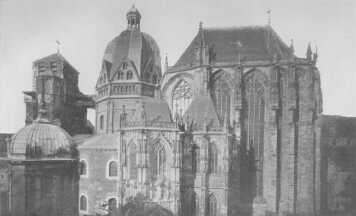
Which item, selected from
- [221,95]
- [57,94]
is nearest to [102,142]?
[57,94]

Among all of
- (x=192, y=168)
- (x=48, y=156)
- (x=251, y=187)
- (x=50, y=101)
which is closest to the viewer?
(x=48, y=156)

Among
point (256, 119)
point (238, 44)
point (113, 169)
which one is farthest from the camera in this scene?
point (238, 44)

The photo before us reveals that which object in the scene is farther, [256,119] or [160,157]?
[256,119]

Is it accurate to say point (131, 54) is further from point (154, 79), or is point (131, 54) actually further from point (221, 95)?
point (221, 95)

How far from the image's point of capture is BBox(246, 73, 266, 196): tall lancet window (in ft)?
145

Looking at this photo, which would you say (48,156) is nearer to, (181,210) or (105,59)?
(181,210)

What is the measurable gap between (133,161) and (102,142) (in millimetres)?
5877

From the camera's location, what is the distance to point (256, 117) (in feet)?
148

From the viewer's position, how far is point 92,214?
136 ft

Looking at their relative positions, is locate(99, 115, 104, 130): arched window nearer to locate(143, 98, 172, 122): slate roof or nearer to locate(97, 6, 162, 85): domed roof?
locate(97, 6, 162, 85): domed roof

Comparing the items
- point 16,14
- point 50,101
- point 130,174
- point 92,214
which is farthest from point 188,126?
point 16,14

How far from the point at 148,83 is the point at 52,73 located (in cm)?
1092

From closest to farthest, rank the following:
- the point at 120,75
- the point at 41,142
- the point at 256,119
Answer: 1. the point at 41,142
2. the point at 256,119
3. the point at 120,75

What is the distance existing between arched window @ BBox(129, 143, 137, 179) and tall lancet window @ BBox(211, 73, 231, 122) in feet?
34.6
